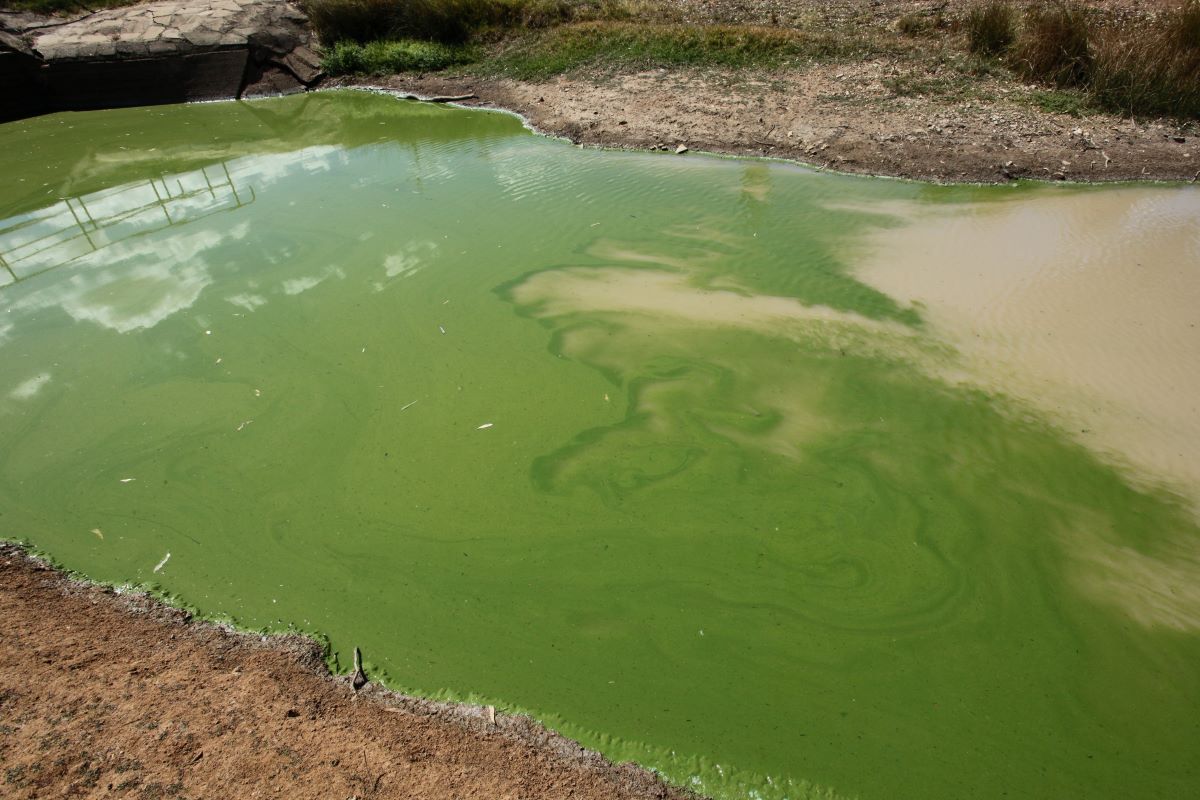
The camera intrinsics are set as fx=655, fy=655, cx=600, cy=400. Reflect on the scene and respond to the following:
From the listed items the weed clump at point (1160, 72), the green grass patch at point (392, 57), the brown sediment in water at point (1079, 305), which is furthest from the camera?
the green grass patch at point (392, 57)

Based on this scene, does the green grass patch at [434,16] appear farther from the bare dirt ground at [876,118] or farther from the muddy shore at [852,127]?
the muddy shore at [852,127]

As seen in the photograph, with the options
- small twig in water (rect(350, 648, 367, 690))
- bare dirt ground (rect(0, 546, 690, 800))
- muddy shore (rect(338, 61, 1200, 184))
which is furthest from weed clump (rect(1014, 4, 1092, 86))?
small twig in water (rect(350, 648, 367, 690))

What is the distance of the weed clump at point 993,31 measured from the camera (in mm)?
7383

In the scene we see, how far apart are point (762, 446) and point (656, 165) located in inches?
163

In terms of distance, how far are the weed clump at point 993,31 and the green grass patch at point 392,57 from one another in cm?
650

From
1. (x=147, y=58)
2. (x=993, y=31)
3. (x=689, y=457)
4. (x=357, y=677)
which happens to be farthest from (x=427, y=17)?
(x=357, y=677)

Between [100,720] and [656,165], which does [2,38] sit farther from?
[100,720]

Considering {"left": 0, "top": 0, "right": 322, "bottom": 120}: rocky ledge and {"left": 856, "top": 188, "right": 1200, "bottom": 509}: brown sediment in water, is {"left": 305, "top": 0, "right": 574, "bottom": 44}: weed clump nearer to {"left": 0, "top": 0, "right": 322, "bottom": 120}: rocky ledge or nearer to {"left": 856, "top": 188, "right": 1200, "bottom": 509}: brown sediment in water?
{"left": 0, "top": 0, "right": 322, "bottom": 120}: rocky ledge

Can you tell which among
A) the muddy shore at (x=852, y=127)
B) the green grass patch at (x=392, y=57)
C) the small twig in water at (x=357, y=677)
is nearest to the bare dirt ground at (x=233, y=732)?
the small twig in water at (x=357, y=677)

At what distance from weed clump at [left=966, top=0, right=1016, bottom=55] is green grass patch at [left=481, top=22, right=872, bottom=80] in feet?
3.74

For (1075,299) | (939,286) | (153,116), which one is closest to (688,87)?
(939,286)

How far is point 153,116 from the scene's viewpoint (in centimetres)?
908

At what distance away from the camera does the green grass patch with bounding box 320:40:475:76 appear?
9.53 metres

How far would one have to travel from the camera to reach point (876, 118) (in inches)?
265
